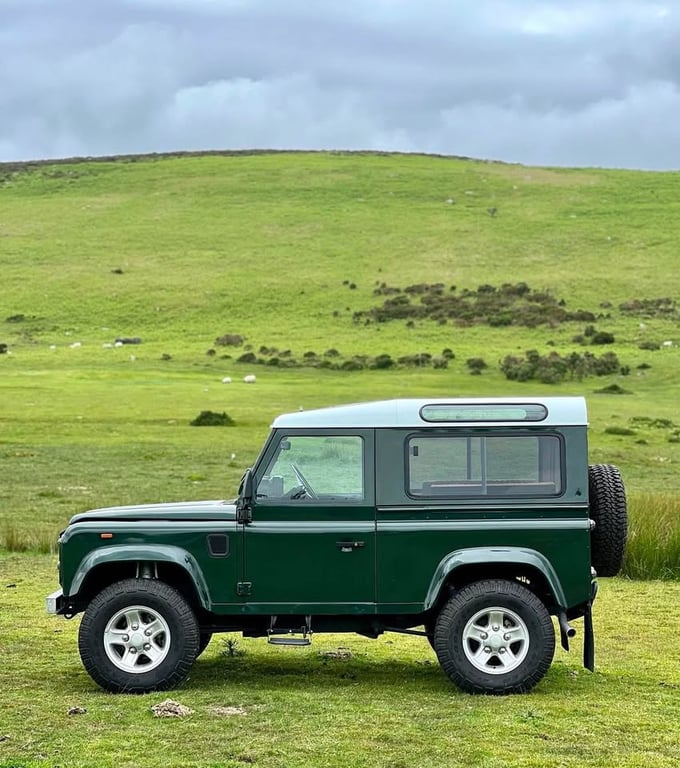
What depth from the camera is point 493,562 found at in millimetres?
10320

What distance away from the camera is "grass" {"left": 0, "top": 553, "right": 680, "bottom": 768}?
8.59m

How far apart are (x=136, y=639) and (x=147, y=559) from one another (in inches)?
28.7

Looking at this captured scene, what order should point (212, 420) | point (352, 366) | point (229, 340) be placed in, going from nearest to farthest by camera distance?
point (212, 420), point (352, 366), point (229, 340)

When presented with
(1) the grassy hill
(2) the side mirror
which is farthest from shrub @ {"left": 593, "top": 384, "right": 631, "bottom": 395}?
(2) the side mirror

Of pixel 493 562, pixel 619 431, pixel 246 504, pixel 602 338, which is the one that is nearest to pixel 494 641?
pixel 493 562

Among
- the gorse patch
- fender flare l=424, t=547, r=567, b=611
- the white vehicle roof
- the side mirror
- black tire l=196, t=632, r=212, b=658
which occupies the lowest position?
black tire l=196, t=632, r=212, b=658

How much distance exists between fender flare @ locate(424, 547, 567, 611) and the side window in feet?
3.32

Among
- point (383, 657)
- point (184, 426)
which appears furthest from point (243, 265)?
point (383, 657)

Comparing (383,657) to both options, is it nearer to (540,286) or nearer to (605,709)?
(605,709)

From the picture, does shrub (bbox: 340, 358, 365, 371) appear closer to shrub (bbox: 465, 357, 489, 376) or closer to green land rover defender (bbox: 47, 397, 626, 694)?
shrub (bbox: 465, 357, 489, 376)

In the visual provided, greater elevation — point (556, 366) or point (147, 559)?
point (556, 366)

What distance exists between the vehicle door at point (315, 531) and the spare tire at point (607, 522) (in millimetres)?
2016

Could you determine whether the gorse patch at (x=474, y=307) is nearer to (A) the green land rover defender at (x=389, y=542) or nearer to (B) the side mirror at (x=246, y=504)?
(A) the green land rover defender at (x=389, y=542)

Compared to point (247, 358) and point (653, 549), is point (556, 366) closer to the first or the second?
point (247, 358)
